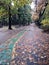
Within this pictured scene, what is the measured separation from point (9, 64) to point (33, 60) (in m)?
1.33

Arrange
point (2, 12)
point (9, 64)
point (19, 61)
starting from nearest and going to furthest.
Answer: point (9, 64), point (19, 61), point (2, 12)

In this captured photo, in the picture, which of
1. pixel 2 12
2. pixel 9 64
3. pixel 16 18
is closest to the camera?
pixel 9 64

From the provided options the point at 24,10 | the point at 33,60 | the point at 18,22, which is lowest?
the point at 18,22

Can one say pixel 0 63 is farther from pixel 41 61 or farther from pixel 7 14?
pixel 7 14

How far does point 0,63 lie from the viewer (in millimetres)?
7875

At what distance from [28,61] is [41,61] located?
645mm

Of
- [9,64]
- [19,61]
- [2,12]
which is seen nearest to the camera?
[9,64]

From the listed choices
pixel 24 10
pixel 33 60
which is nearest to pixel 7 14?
pixel 24 10

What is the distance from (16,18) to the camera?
50000 mm

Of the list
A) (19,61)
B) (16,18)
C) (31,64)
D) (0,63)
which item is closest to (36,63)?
(31,64)

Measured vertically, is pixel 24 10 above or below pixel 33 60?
below

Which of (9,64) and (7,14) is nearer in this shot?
(9,64)

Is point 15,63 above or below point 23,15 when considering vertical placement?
above

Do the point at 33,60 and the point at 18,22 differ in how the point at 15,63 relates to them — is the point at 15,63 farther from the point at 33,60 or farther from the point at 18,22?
the point at 18,22
